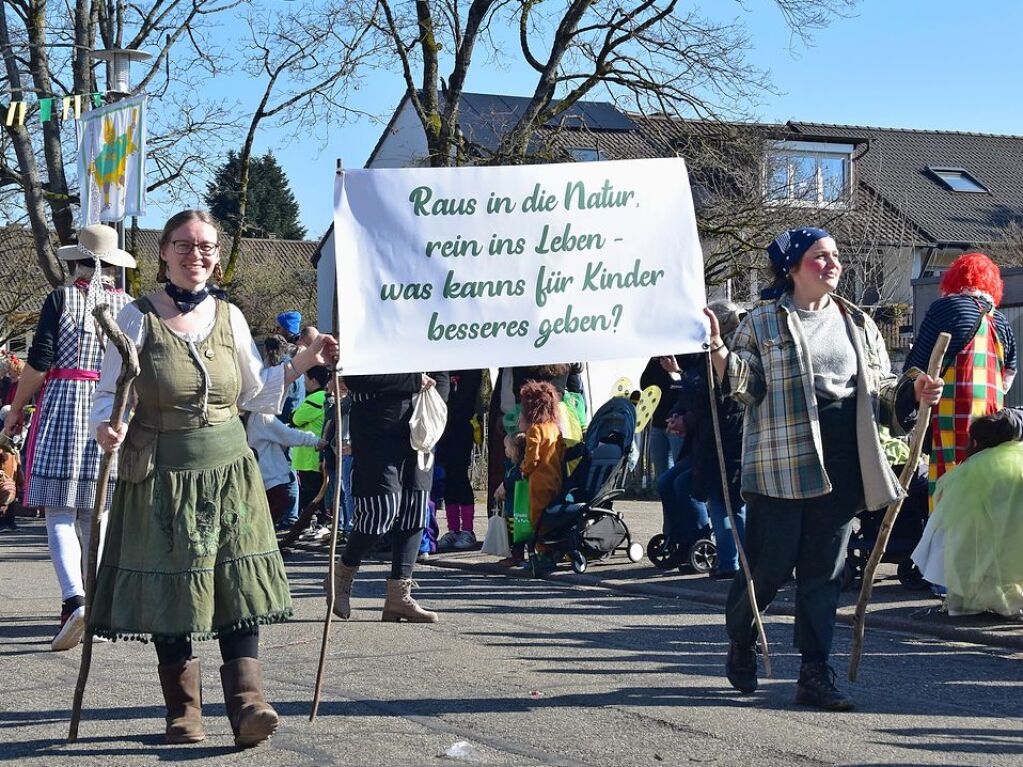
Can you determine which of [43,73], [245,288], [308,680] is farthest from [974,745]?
[245,288]

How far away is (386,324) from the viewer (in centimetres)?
589

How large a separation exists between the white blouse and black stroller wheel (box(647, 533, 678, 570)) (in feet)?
18.6

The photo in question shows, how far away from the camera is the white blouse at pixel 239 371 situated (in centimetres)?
528

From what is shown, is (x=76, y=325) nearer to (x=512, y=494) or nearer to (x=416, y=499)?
(x=416, y=499)

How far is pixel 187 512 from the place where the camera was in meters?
5.18

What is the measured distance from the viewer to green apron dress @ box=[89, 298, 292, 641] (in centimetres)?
514

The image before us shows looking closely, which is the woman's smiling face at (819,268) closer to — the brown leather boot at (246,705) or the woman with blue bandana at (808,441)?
the woman with blue bandana at (808,441)

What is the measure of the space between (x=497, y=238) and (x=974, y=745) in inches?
103

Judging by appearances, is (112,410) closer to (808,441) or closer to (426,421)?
(808,441)

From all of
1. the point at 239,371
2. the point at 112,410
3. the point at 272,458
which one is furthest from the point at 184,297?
the point at 272,458

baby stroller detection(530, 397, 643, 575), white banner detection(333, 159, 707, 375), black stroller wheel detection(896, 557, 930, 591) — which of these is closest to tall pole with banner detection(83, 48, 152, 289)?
baby stroller detection(530, 397, 643, 575)

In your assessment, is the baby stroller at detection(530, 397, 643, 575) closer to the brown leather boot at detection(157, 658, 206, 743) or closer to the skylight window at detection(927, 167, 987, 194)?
the brown leather boot at detection(157, 658, 206, 743)


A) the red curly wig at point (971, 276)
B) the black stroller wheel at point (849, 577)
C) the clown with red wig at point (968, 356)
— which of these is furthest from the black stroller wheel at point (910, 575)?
the red curly wig at point (971, 276)

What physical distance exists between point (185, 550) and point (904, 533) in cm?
587
